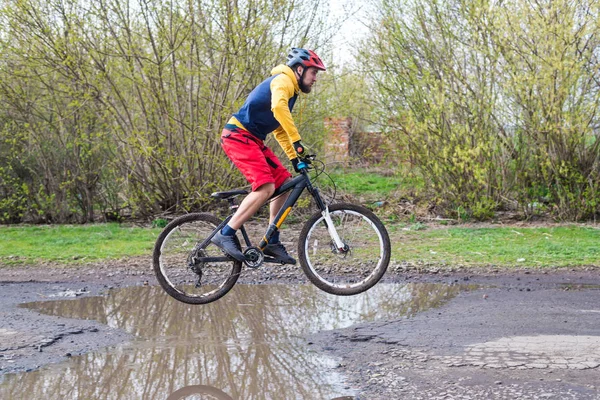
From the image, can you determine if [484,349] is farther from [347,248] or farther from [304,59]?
[304,59]

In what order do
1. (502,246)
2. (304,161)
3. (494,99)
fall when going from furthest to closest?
(494,99) < (502,246) < (304,161)

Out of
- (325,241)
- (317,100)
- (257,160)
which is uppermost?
(317,100)

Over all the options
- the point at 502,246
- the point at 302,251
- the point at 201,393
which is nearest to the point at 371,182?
the point at 502,246

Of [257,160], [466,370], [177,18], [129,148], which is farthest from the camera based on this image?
[129,148]

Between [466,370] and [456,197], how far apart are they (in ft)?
24.5

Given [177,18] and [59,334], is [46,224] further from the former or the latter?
[59,334]

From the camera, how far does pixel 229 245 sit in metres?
6.35

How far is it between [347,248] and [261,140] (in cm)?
118

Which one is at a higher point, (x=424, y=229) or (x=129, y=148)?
(x=129, y=148)

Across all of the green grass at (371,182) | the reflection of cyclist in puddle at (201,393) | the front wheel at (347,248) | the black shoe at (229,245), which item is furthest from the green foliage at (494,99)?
the reflection of cyclist in puddle at (201,393)

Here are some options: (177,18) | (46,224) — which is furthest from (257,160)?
(46,224)

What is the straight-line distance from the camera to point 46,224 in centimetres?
1265

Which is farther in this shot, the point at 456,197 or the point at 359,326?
the point at 456,197

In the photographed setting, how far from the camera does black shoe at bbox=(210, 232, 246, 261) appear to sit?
20.6 ft
